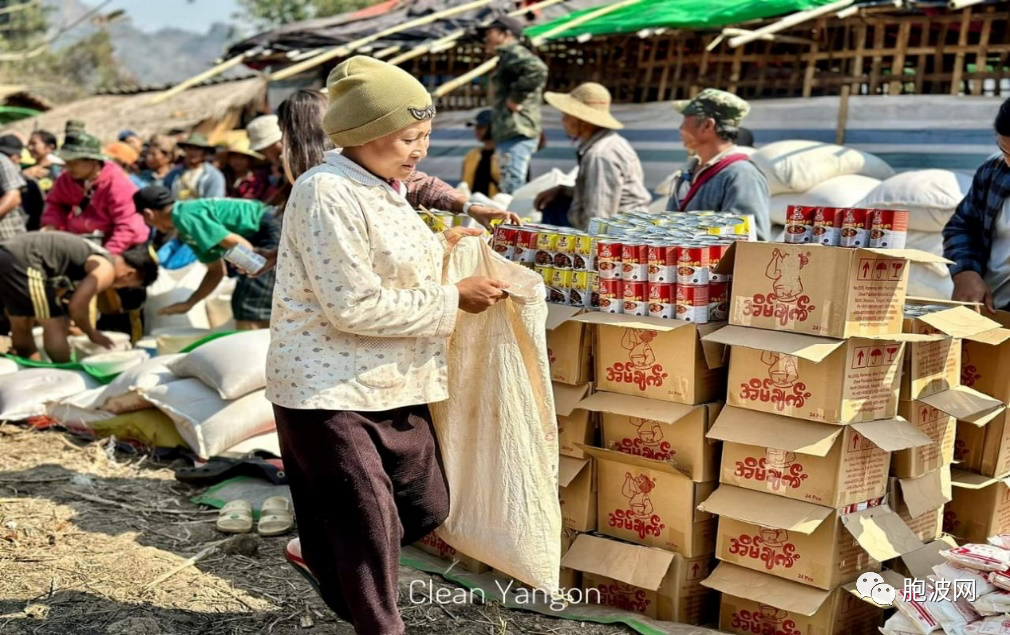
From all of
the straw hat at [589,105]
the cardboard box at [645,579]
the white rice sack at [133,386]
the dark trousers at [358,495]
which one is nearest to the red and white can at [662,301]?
the cardboard box at [645,579]

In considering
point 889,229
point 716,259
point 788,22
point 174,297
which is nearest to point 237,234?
point 174,297

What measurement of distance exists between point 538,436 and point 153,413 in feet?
9.56

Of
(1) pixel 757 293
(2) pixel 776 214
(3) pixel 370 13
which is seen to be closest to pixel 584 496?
(1) pixel 757 293

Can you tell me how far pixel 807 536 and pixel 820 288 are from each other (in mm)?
693

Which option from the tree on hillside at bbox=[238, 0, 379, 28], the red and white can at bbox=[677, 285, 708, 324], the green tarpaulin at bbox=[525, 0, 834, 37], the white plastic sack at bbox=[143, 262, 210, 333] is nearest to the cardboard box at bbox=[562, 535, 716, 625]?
the red and white can at bbox=[677, 285, 708, 324]

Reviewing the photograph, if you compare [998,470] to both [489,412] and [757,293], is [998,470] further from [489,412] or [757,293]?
[489,412]

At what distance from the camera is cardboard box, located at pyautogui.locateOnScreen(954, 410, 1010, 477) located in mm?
3115

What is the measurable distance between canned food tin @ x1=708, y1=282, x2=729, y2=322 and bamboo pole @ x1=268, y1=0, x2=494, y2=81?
25.6 feet

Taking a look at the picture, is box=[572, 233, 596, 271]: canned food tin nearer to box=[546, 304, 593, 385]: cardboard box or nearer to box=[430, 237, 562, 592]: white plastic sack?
box=[546, 304, 593, 385]: cardboard box

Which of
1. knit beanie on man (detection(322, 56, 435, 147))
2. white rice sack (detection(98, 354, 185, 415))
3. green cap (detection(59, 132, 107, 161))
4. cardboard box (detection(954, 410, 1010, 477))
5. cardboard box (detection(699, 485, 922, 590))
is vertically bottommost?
white rice sack (detection(98, 354, 185, 415))

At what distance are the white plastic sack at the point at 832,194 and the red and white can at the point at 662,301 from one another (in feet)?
11.3

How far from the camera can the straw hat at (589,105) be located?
5141 mm

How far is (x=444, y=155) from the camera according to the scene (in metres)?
10.8

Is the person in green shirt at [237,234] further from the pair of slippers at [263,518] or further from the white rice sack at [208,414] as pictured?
the pair of slippers at [263,518]
